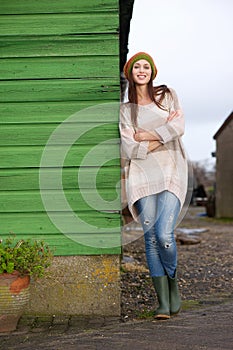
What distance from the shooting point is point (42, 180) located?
5.01 meters

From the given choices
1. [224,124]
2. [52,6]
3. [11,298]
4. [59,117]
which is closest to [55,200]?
[59,117]

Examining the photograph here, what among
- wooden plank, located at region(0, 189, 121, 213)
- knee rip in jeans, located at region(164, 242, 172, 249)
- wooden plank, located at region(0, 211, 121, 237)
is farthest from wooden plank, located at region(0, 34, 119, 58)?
knee rip in jeans, located at region(164, 242, 172, 249)

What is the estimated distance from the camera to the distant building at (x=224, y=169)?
23016 mm

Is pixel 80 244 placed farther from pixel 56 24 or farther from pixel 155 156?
pixel 56 24

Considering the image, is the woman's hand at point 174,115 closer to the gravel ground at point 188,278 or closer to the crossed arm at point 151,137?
the crossed arm at point 151,137

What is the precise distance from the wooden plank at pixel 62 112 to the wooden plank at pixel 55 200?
55cm

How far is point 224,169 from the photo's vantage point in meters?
23.4

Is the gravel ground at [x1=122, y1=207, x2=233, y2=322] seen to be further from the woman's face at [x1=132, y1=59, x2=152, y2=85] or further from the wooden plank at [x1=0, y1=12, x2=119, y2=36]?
the wooden plank at [x1=0, y1=12, x2=119, y2=36]

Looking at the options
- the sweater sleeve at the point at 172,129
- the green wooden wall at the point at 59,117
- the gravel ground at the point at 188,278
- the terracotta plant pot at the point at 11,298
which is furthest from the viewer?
the gravel ground at the point at 188,278

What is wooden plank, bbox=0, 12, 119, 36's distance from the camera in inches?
197

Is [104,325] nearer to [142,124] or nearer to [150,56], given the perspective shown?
[142,124]

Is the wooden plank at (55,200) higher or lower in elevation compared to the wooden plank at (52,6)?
lower

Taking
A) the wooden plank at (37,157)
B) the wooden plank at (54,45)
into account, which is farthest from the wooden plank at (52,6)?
the wooden plank at (37,157)

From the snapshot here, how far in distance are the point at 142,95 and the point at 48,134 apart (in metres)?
0.79
